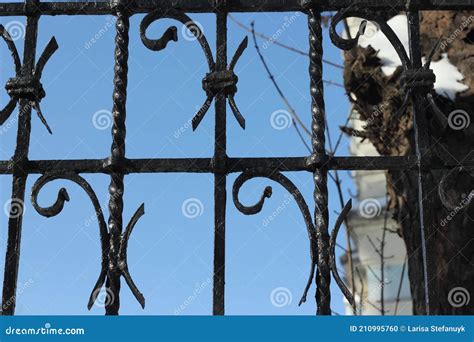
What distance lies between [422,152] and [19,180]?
4.04 feet

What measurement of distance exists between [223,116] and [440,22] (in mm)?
1703

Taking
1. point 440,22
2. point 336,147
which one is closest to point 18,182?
point 440,22

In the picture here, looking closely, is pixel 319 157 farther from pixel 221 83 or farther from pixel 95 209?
pixel 95 209

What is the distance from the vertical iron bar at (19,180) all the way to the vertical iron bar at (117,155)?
0.27m

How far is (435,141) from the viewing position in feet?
9.59

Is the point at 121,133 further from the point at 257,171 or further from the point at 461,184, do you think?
the point at 461,184

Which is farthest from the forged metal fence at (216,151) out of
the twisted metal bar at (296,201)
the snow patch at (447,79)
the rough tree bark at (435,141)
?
the snow patch at (447,79)

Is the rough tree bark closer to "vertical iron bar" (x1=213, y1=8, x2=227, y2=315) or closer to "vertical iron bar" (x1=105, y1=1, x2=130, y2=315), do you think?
"vertical iron bar" (x1=213, y1=8, x2=227, y2=315)

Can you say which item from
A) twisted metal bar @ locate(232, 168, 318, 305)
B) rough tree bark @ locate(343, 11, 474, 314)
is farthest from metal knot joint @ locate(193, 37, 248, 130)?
rough tree bark @ locate(343, 11, 474, 314)

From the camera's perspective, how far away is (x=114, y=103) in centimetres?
242

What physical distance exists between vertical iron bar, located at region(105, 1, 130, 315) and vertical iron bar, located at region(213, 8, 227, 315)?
0.28 metres

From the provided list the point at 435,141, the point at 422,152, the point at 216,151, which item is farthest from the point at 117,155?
the point at 435,141

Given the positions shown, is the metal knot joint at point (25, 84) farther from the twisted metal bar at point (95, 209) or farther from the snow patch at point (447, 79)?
the snow patch at point (447, 79)

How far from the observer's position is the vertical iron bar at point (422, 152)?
7.43 ft
